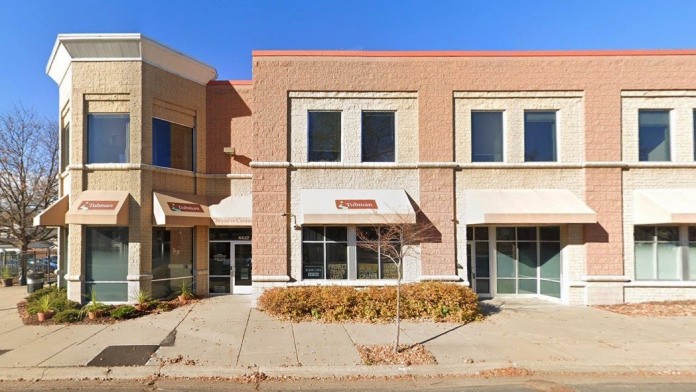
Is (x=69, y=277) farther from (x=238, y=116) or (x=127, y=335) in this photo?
(x=238, y=116)

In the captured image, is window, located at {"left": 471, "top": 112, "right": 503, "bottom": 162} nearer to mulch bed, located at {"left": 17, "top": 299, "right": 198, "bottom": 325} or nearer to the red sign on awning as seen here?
the red sign on awning

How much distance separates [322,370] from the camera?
7070mm

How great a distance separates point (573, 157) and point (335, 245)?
337 inches

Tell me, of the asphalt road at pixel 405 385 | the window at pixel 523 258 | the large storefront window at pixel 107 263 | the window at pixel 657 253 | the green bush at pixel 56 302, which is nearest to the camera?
the asphalt road at pixel 405 385

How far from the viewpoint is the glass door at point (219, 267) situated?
1503cm

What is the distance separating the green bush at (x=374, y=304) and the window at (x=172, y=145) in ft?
21.6

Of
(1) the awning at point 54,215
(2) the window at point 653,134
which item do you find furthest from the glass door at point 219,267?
(2) the window at point 653,134

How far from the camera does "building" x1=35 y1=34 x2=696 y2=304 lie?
41.8 feet

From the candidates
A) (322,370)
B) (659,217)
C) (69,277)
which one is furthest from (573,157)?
(69,277)

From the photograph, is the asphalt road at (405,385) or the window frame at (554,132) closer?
the asphalt road at (405,385)

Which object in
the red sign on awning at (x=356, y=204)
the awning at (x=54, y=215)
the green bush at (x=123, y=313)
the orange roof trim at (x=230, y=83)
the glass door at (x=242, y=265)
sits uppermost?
the orange roof trim at (x=230, y=83)

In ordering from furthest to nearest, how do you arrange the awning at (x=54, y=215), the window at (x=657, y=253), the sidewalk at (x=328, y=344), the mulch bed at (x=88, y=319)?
the window at (x=657, y=253) < the awning at (x=54, y=215) < the mulch bed at (x=88, y=319) < the sidewalk at (x=328, y=344)

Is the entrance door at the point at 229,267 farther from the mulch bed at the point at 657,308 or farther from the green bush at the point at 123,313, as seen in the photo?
the mulch bed at the point at 657,308

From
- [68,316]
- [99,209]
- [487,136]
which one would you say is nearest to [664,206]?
[487,136]
